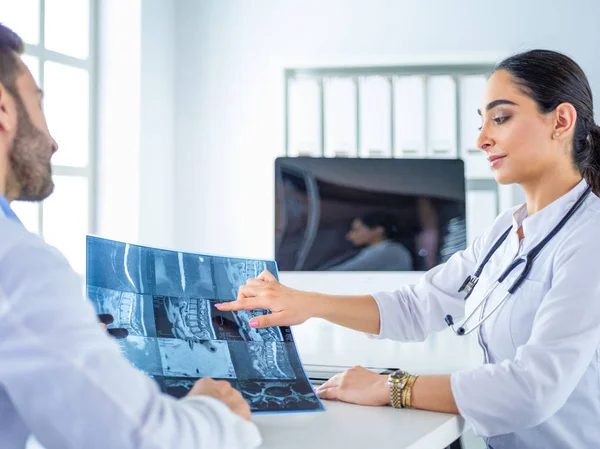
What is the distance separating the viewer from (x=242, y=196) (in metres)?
3.36

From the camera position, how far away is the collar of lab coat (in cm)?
129

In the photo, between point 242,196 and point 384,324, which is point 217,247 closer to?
point 242,196

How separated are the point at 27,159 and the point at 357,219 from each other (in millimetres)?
1627

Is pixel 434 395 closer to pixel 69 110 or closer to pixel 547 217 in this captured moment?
pixel 547 217

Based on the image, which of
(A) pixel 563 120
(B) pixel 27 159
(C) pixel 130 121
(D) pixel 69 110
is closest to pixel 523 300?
(A) pixel 563 120

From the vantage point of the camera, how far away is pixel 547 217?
1310 millimetres

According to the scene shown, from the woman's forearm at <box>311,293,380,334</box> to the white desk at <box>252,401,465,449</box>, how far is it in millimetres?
278

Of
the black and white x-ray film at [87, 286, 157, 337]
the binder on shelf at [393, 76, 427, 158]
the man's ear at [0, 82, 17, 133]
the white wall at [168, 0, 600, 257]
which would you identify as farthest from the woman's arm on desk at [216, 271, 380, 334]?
the white wall at [168, 0, 600, 257]

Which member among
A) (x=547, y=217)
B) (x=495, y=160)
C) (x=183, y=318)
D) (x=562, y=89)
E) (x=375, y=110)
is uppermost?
(x=375, y=110)

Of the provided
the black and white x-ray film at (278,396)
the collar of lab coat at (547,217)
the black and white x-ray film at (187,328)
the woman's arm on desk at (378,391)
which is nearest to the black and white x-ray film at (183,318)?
the black and white x-ray film at (187,328)

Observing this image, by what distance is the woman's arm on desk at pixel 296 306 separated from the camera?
47.6 inches

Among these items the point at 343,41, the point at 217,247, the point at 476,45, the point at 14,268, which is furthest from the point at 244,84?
the point at 14,268

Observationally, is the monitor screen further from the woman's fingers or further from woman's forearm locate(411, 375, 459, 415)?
woman's forearm locate(411, 375, 459, 415)

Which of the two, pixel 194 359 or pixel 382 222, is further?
pixel 382 222
